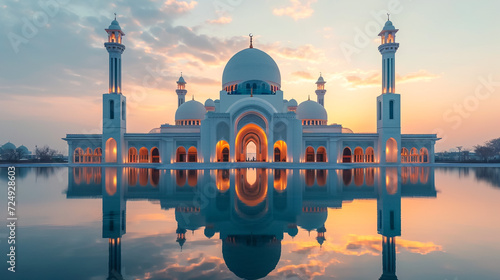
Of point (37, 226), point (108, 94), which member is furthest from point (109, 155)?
point (37, 226)

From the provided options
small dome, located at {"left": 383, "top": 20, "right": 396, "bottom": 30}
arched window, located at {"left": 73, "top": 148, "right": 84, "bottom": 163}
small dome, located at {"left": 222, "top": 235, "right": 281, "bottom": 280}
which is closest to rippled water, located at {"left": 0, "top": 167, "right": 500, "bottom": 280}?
small dome, located at {"left": 222, "top": 235, "right": 281, "bottom": 280}

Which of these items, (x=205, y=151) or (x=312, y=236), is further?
(x=205, y=151)

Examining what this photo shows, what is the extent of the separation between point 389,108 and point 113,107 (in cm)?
3453

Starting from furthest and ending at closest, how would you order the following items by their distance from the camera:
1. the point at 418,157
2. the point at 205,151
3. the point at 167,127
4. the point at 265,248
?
the point at 167,127
the point at 418,157
the point at 205,151
the point at 265,248

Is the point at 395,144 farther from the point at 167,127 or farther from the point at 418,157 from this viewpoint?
the point at 167,127

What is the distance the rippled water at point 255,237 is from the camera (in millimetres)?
4621

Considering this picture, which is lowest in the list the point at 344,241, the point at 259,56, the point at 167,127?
the point at 344,241

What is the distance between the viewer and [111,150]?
36625mm

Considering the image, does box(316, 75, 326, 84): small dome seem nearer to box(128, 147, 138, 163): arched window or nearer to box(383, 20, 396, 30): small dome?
box(383, 20, 396, 30): small dome

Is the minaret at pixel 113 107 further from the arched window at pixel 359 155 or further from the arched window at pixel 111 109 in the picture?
the arched window at pixel 359 155

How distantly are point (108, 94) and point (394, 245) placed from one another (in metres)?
37.3

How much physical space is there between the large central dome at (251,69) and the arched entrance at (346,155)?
12639 mm

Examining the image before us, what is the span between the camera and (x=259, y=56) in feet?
130

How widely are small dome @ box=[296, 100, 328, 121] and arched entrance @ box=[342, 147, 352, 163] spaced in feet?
21.7
